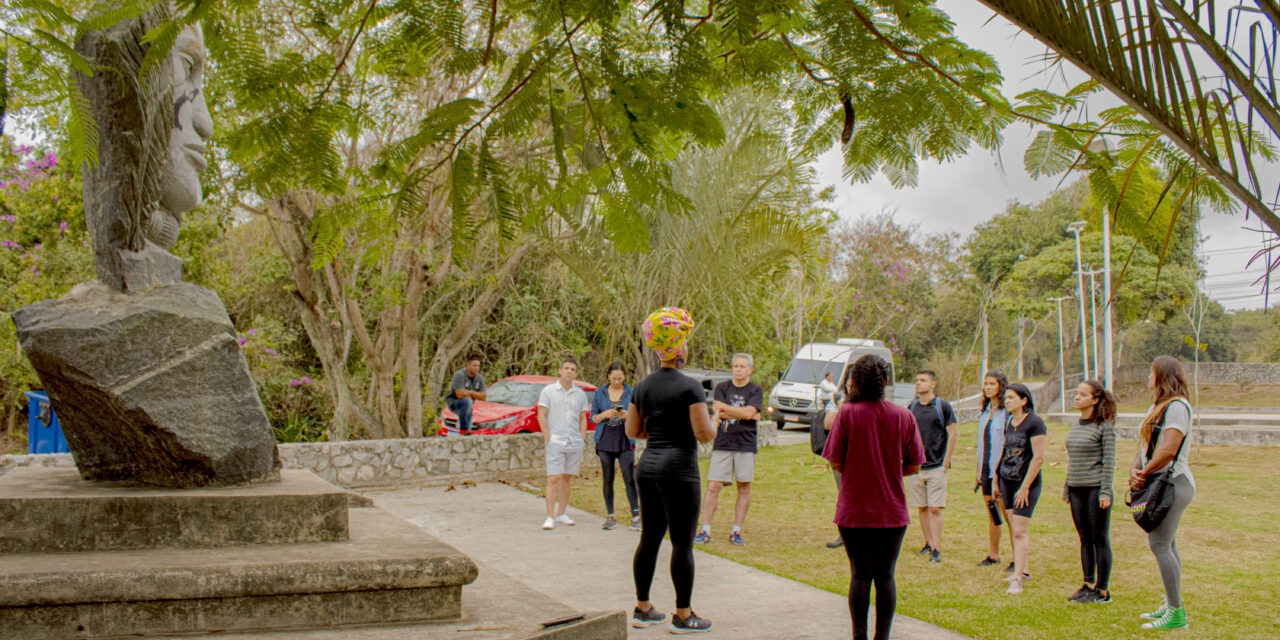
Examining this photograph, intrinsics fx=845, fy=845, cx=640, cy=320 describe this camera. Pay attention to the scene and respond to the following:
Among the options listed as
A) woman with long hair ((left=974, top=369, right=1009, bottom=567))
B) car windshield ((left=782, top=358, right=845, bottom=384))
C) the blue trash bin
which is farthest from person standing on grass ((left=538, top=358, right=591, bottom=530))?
car windshield ((left=782, top=358, right=845, bottom=384))

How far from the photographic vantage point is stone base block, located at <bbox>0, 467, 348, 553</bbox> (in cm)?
364

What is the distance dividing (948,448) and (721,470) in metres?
1.90

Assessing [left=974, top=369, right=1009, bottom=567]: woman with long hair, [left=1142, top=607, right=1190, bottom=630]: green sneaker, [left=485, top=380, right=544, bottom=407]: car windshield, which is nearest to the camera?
[left=1142, top=607, right=1190, bottom=630]: green sneaker

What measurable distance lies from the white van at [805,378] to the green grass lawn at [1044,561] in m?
8.53

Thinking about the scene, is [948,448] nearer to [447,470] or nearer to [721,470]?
[721,470]

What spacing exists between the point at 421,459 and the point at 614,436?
11.6 feet

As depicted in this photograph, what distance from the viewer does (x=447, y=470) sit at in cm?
1077

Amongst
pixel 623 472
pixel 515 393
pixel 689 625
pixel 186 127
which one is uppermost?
pixel 186 127

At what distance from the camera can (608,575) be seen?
6172 mm

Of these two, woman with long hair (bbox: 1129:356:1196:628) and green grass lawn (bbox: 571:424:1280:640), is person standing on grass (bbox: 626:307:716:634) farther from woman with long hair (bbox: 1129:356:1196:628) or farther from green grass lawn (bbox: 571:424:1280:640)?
woman with long hair (bbox: 1129:356:1196:628)

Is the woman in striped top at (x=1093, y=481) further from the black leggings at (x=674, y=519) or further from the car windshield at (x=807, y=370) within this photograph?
the car windshield at (x=807, y=370)

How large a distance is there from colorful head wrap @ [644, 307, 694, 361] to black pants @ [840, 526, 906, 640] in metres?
1.36

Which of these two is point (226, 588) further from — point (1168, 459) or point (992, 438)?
point (992, 438)

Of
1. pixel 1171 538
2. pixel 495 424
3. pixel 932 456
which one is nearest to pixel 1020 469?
pixel 932 456
